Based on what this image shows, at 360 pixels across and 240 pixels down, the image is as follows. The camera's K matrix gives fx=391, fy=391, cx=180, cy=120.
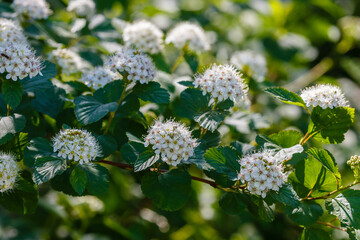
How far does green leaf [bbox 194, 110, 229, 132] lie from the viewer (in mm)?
1203

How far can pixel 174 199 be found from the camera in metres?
1.18

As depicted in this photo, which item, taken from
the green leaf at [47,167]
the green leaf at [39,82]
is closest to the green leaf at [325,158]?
the green leaf at [47,167]

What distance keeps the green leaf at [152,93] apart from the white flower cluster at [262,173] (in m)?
0.33

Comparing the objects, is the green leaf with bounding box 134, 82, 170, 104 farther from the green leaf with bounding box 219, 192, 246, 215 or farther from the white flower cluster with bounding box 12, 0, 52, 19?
the white flower cluster with bounding box 12, 0, 52, 19

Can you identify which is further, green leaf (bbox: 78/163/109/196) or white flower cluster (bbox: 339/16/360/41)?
white flower cluster (bbox: 339/16/360/41)

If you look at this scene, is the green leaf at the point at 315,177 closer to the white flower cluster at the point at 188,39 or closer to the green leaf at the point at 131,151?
the green leaf at the point at 131,151

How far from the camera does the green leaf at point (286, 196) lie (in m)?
1.09

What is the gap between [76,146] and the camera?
1126 millimetres

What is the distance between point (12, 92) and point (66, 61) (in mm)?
503

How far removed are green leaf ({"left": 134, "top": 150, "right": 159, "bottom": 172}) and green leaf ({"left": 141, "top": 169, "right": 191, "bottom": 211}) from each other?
3.5 inches

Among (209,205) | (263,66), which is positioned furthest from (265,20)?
(209,205)

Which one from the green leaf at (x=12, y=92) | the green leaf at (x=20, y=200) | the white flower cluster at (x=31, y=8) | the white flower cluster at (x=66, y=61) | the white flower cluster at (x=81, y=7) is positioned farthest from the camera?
the white flower cluster at (x=81, y=7)

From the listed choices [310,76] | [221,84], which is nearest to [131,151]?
[221,84]

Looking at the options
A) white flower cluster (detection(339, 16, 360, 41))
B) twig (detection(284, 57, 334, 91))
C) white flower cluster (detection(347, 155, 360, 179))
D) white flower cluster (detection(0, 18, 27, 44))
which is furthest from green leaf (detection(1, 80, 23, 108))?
white flower cluster (detection(339, 16, 360, 41))
